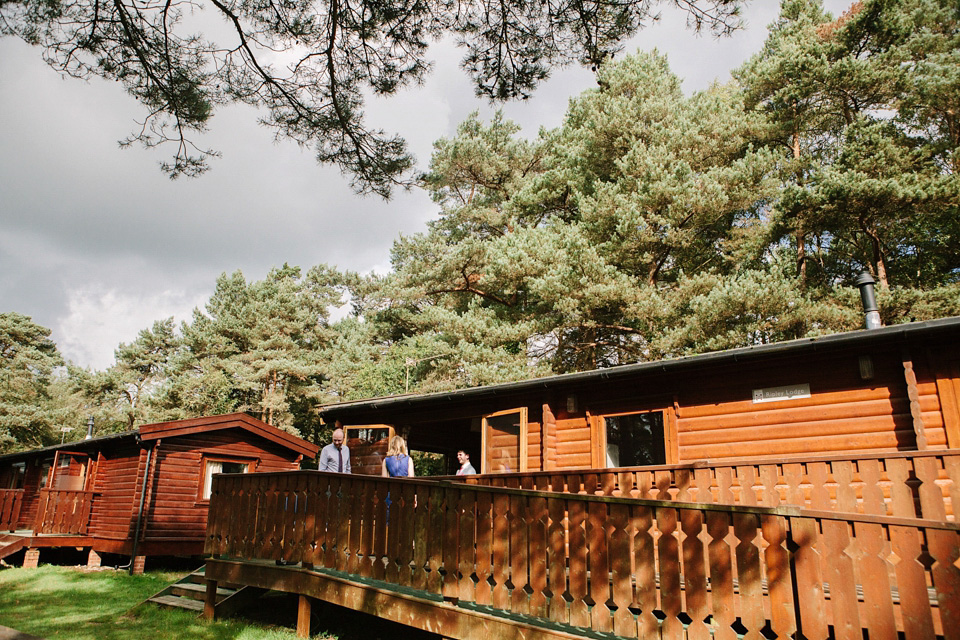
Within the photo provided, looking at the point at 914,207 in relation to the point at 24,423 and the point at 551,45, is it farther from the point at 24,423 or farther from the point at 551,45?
the point at 24,423

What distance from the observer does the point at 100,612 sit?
29.1ft

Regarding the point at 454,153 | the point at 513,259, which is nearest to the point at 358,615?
the point at 513,259

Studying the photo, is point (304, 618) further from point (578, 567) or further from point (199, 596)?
point (578, 567)

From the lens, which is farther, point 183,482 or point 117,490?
point 117,490

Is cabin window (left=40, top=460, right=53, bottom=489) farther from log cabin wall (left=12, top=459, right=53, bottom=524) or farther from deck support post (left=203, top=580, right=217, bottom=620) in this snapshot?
deck support post (left=203, top=580, right=217, bottom=620)

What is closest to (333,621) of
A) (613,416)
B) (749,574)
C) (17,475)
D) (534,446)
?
(534,446)

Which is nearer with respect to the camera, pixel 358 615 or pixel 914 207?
pixel 358 615

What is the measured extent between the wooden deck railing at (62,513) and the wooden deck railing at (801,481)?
13701 millimetres

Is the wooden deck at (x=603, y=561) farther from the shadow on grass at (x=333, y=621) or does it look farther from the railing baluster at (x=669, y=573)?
the shadow on grass at (x=333, y=621)

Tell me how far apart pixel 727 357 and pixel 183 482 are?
14838 millimetres

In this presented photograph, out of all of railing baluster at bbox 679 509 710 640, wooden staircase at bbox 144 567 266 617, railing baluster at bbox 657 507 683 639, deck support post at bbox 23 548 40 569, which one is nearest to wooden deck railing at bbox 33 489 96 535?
deck support post at bbox 23 548 40 569

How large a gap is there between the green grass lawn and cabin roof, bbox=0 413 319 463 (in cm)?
345

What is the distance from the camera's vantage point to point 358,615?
7566 mm

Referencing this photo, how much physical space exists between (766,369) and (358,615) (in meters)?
6.80
